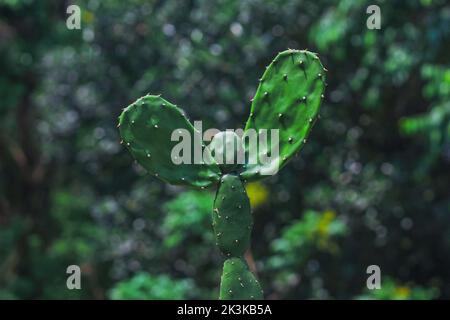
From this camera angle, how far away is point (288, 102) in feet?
9.42

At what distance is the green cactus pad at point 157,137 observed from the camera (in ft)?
9.27

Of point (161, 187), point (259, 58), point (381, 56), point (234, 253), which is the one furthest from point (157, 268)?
point (234, 253)

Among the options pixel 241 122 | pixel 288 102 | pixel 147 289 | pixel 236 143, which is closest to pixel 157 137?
pixel 236 143

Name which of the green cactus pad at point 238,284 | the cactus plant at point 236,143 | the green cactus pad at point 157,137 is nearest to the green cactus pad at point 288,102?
the cactus plant at point 236,143

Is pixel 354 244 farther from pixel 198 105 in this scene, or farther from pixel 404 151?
pixel 198 105

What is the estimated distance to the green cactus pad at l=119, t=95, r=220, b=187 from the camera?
2.83m

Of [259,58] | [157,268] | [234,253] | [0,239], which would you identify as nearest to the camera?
[234,253]

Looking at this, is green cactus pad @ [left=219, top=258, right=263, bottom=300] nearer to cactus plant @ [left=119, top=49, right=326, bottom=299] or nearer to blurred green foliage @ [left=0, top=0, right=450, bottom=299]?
cactus plant @ [left=119, top=49, right=326, bottom=299]

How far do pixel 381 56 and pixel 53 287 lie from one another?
3.41 metres

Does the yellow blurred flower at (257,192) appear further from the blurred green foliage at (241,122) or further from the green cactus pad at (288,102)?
the green cactus pad at (288,102)

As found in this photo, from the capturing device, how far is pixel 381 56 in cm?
587

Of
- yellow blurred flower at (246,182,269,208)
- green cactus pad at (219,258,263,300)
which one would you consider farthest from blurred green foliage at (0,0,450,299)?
green cactus pad at (219,258,263,300)

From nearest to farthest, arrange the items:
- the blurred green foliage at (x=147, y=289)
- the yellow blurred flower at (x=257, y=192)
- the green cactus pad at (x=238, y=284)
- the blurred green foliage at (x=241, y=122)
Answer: the green cactus pad at (x=238, y=284), the blurred green foliage at (x=147, y=289), the blurred green foliage at (x=241, y=122), the yellow blurred flower at (x=257, y=192)

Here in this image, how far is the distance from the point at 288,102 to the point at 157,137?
423mm
